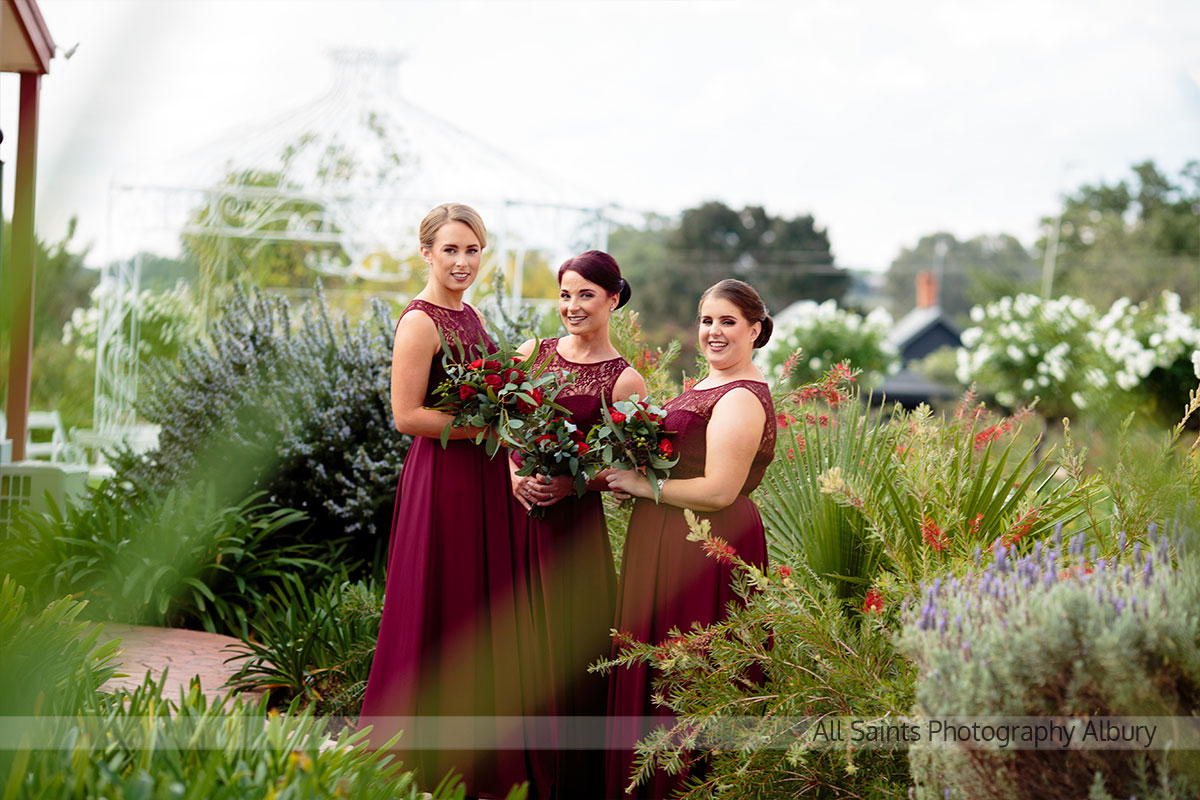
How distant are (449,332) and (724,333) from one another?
0.97m

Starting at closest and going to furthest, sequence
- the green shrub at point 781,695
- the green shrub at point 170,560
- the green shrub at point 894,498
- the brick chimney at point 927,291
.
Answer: the green shrub at point 781,695 < the green shrub at point 894,498 < the green shrub at point 170,560 < the brick chimney at point 927,291

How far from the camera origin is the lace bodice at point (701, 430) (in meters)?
3.22

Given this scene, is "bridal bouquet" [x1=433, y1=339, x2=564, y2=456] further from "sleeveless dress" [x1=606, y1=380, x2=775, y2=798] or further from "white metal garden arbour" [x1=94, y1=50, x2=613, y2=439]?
"white metal garden arbour" [x1=94, y1=50, x2=613, y2=439]

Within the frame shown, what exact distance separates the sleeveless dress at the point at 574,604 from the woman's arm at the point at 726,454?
18.0 inches

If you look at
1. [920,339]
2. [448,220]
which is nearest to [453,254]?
[448,220]

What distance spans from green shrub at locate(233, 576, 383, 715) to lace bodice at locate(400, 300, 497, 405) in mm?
1586

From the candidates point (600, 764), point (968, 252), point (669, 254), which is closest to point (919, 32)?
point (600, 764)

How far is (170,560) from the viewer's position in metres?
4.86

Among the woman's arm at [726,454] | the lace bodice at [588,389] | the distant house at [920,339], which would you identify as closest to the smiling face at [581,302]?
the lace bodice at [588,389]

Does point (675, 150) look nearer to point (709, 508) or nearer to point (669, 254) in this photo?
point (669, 254)

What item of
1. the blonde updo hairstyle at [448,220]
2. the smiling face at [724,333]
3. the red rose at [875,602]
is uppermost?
the blonde updo hairstyle at [448,220]

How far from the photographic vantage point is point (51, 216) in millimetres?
448

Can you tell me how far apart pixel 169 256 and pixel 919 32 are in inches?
510

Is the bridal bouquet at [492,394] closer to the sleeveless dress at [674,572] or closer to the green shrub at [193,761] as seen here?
the sleeveless dress at [674,572]
